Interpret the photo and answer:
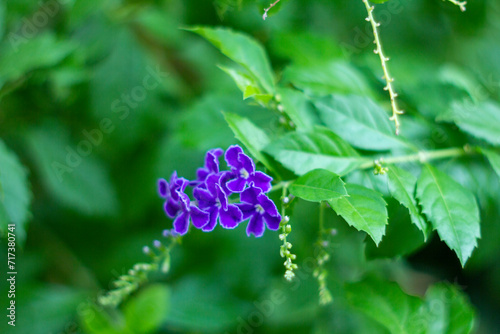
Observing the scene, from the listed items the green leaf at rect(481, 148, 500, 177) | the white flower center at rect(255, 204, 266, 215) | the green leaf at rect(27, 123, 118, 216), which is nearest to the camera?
the white flower center at rect(255, 204, 266, 215)

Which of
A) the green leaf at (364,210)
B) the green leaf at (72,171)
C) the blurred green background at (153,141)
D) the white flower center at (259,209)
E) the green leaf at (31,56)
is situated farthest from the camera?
the green leaf at (72,171)

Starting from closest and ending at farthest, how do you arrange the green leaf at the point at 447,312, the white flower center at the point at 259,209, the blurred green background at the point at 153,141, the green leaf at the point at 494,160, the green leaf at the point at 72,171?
the white flower center at the point at 259,209 < the green leaf at the point at 494,160 < the green leaf at the point at 447,312 < the blurred green background at the point at 153,141 < the green leaf at the point at 72,171

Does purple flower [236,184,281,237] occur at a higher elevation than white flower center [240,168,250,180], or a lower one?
lower

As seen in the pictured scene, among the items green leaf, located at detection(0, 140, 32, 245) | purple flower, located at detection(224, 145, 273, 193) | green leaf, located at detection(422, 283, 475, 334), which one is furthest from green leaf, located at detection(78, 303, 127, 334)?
green leaf, located at detection(422, 283, 475, 334)

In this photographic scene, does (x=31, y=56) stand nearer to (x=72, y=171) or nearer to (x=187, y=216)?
(x=72, y=171)

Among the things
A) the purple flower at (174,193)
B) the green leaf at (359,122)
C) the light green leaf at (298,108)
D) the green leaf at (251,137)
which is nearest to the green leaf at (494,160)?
the green leaf at (359,122)

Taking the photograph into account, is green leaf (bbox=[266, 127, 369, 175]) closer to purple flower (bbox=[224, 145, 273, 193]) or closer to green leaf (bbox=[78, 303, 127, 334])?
purple flower (bbox=[224, 145, 273, 193])

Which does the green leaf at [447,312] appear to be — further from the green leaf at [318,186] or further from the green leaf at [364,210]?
the green leaf at [318,186]

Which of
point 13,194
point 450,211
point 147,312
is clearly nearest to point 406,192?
point 450,211

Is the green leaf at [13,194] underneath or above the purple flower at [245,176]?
above
